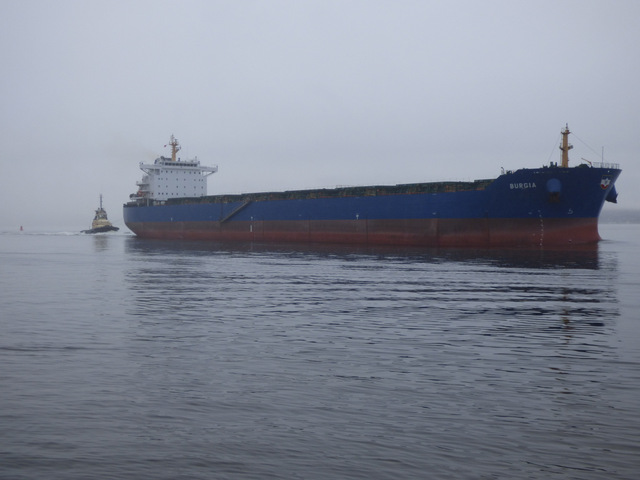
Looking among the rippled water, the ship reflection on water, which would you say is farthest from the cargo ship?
the rippled water

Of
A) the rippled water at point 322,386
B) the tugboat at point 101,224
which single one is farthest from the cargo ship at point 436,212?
the tugboat at point 101,224

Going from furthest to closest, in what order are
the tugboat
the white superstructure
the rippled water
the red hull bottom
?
the tugboat < the white superstructure < the red hull bottom < the rippled water

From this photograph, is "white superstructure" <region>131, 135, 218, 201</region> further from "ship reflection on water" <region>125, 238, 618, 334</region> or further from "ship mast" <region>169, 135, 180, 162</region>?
"ship reflection on water" <region>125, 238, 618, 334</region>

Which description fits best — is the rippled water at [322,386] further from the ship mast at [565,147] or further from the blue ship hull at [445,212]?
the ship mast at [565,147]

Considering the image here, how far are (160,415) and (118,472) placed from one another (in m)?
1.41

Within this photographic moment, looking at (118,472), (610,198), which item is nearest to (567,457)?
(118,472)

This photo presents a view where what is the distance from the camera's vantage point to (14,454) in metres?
5.49

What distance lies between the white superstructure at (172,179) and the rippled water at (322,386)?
5221 centimetres

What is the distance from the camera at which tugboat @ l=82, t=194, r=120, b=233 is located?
334ft

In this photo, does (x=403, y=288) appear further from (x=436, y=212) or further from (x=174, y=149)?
(x=174, y=149)

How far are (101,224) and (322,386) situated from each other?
338ft

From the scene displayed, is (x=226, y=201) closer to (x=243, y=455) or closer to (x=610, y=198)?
(x=610, y=198)

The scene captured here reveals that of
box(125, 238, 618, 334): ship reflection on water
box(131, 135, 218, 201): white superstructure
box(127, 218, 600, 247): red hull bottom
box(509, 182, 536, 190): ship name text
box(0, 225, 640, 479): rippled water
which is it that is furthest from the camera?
box(131, 135, 218, 201): white superstructure

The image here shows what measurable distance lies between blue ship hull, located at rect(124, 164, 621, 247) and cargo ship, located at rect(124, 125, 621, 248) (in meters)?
0.06
